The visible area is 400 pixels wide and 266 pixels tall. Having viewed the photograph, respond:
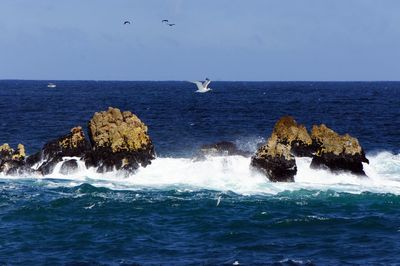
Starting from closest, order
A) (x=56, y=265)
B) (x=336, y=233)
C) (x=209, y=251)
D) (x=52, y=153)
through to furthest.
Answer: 1. (x=56, y=265)
2. (x=209, y=251)
3. (x=336, y=233)
4. (x=52, y=153)

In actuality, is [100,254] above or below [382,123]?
below

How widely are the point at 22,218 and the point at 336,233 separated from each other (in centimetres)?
1573

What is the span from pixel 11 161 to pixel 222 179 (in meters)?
14.9

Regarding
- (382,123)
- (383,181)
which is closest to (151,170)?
(383,181)

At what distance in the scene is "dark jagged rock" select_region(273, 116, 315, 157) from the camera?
4962 centimetres

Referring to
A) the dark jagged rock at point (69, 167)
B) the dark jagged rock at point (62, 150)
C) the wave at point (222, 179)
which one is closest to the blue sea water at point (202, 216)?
the wave at point (222, 179)

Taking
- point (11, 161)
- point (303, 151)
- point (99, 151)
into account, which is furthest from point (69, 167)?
point (303, 151)

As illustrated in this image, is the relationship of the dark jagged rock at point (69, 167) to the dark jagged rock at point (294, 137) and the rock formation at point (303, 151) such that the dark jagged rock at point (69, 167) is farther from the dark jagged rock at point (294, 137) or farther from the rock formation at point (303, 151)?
the dark jagged rock at point (294, 137)

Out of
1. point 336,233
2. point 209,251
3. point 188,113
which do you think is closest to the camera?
point 209,251

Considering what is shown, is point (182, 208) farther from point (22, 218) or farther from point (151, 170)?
point (151, 170)

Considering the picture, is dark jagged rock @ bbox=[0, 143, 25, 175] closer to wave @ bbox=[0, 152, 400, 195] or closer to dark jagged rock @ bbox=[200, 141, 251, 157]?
wave @ bbox=[0, 152, 400, 195]

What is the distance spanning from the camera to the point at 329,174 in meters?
46.5

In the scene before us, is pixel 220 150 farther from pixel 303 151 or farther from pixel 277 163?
pixel 277 163

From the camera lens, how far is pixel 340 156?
1836 inches
